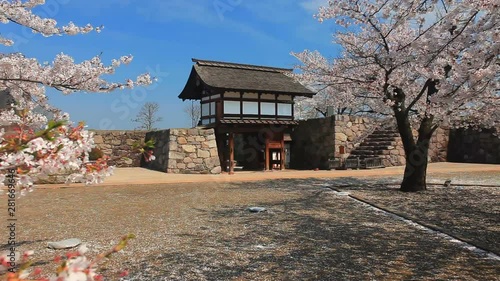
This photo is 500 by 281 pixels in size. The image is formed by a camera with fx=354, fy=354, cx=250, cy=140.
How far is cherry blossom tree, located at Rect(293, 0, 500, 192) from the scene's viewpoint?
4.70 metres

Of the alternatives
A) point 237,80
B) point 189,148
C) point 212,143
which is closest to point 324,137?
point 237,80

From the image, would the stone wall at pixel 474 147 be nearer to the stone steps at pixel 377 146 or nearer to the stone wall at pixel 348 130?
the stone steps at pixel 377 146

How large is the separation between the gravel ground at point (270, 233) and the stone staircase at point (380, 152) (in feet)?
24.1

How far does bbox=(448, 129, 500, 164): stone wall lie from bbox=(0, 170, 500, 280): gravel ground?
34.0 ft

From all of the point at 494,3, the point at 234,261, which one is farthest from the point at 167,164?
the point at 494,3

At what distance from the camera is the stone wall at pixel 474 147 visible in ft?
57.5

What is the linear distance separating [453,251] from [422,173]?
5239 millimetres

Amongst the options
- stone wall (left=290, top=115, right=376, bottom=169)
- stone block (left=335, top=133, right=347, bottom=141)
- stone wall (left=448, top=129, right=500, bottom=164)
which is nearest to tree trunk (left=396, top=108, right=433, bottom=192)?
stone wall (left=290, top=115, right=376, bottom=169)

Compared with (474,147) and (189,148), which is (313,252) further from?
(474,147)

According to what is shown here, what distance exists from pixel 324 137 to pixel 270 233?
13.1 metres

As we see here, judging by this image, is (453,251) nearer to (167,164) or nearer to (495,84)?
(495,84)

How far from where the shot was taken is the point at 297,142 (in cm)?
1978

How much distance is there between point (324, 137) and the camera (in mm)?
17781

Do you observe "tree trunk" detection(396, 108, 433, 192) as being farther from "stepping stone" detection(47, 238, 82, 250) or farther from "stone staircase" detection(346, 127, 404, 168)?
"stepping stone" detection(47, 238, 82, 250)
